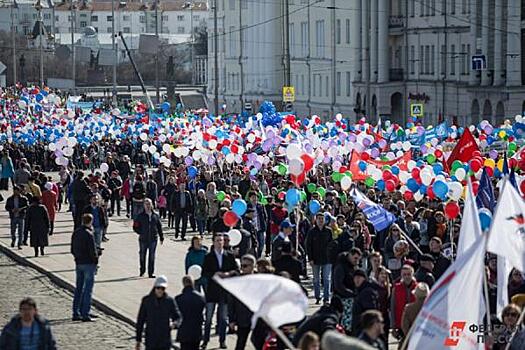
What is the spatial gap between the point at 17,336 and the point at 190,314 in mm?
2950

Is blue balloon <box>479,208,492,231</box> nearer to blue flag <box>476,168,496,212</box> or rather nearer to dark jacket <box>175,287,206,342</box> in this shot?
blue flag <box>476,168,496,212</box>

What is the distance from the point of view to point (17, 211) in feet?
102

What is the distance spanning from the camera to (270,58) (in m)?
101

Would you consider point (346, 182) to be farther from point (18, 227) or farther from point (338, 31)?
point (338, 31)

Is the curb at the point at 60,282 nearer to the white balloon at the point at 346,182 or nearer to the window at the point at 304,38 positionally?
the white balloon at the point at 346,182

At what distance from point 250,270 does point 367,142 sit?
1845 cm

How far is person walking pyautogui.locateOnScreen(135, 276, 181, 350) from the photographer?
1677cm

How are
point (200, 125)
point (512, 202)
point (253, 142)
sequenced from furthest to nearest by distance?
point (200, 125) → point (253, 142) → point (512, 202)

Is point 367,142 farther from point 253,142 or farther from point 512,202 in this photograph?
point 512,202

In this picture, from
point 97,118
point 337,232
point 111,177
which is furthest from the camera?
point 97,118

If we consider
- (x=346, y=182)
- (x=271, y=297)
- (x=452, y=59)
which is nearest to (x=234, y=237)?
(x=346, y=182)

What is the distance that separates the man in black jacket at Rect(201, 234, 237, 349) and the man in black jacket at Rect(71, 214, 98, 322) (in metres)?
2.61

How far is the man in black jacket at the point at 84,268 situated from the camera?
869 inches

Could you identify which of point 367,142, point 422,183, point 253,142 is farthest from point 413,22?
point 422,183
